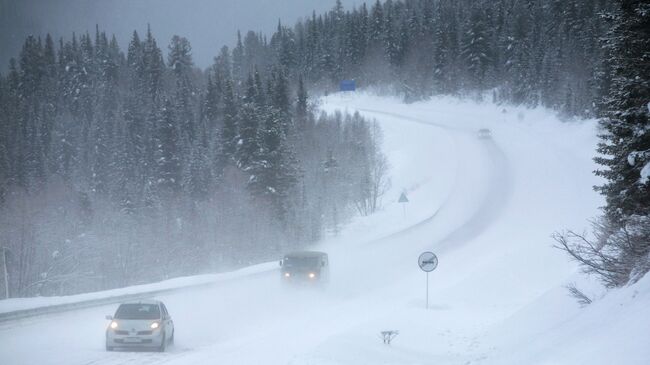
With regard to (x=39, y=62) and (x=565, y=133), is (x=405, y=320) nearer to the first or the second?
(x=565, y=133)

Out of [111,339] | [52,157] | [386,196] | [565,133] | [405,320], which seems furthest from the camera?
[52,157]

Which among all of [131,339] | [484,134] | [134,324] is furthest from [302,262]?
[484,134]

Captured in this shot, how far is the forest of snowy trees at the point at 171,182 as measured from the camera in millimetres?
50188

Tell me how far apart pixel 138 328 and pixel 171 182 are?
5335 centimetres

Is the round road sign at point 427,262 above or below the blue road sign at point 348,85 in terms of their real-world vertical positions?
below

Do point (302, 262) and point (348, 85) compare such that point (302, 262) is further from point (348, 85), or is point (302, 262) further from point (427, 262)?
point (348, 85)

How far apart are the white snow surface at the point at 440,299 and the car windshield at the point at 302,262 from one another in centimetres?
109

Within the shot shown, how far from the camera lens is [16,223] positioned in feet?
170

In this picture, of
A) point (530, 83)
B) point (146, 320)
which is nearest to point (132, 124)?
point (530, 83)

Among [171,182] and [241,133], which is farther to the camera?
[171,182]

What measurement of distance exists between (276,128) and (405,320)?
3335 centimetres

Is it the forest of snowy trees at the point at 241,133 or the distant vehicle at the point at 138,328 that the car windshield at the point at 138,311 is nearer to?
the distant vehicle at the point at 138,328

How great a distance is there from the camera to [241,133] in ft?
174

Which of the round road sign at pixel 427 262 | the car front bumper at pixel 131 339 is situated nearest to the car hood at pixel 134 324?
the car front bumper at pixel 131 339
